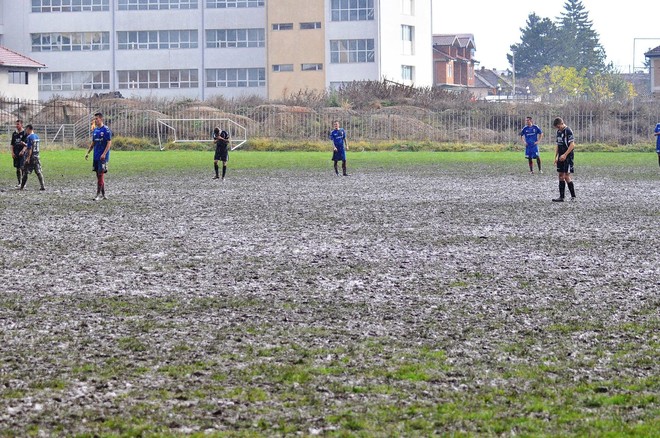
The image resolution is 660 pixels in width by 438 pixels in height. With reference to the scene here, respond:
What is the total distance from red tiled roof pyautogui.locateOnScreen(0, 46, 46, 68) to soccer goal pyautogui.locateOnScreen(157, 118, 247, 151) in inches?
804

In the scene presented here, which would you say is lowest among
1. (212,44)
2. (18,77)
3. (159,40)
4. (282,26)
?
(18,77)

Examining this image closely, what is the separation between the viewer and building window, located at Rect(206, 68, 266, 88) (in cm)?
9250

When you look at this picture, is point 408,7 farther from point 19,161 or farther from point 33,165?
point 33,165

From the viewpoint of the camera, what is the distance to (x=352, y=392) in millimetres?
7684

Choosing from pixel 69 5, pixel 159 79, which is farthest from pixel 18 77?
pixel 159 79

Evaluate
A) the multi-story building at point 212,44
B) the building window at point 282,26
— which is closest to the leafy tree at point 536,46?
the multi-story building at point 212,44

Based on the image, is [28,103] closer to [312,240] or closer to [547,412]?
[312,240]

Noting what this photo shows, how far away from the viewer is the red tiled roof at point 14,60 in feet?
272

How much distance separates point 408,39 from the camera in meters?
93.3

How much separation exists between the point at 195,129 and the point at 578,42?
94508 millimetres

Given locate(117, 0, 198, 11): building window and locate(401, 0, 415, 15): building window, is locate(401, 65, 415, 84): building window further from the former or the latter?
locate(117, 0, 198, 11): building window

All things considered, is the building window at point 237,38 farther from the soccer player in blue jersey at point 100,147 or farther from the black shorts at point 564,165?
the black shorts at point 564,165

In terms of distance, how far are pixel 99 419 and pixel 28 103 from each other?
68621 mm

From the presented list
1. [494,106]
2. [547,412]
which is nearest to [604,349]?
[547,412]
